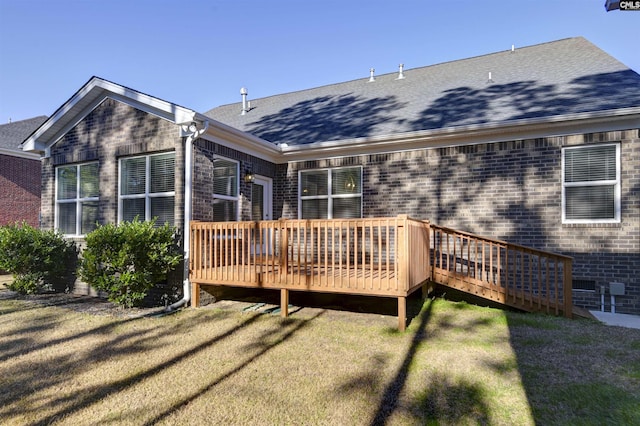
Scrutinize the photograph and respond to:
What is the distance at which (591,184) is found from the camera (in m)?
6.09

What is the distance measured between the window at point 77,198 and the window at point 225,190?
2.72 metres

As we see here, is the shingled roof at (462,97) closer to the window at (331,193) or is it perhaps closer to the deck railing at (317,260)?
the window at (331,193)

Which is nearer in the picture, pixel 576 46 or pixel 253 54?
pixel 576 46

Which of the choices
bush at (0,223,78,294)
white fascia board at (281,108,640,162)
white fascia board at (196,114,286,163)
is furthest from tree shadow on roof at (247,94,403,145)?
bush at (0,223,78,294)

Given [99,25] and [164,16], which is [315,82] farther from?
[99,25]

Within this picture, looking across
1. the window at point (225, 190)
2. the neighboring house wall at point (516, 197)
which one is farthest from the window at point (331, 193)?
the window at point (225, 190)

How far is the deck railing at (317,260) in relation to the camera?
4.81 meters

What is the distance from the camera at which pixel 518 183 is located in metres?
6.56

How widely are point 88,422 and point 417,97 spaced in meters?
9.19

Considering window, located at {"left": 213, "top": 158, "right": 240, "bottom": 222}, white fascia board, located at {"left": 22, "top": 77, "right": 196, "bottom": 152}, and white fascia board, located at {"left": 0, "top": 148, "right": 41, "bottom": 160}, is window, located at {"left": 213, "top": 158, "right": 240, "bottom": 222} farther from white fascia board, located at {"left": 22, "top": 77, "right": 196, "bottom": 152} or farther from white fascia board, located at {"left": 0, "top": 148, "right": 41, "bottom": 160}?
Result: white fascia board, located at {"left": 0, "top": 148, "right": 41, "bottom": 160}

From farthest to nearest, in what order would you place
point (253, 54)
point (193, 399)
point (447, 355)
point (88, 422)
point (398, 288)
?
point (253, 54), point (398, 288), point (447, 355), point (193, 399), point (88, 422)

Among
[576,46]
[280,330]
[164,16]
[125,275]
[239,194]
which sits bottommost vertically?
[280,330]

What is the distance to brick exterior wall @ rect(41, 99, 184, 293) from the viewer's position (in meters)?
6.53

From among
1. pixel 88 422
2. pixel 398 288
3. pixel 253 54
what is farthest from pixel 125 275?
pixel 253 54
